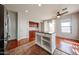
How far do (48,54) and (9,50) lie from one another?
2.37ft

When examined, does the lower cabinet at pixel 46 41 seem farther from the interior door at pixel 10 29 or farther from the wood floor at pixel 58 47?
the interior door at pixel 10 29

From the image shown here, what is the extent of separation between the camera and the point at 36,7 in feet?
5.60

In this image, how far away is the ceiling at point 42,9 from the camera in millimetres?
1670

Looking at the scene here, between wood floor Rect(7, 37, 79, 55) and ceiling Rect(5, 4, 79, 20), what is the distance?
19.9 inches

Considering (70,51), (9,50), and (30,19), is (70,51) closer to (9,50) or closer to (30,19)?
(30,19)

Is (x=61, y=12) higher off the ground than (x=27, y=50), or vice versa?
(x=61, y=12)

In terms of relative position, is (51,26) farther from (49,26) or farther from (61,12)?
(61,12)

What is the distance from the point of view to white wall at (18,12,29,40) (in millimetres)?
1770

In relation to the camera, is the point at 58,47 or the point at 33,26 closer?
the point at 58,47

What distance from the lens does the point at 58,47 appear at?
172 centimetres

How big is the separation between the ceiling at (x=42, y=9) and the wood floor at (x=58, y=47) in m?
0.51

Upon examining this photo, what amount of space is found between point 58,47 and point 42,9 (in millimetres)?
777

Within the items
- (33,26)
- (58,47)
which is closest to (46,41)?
(58,47)
